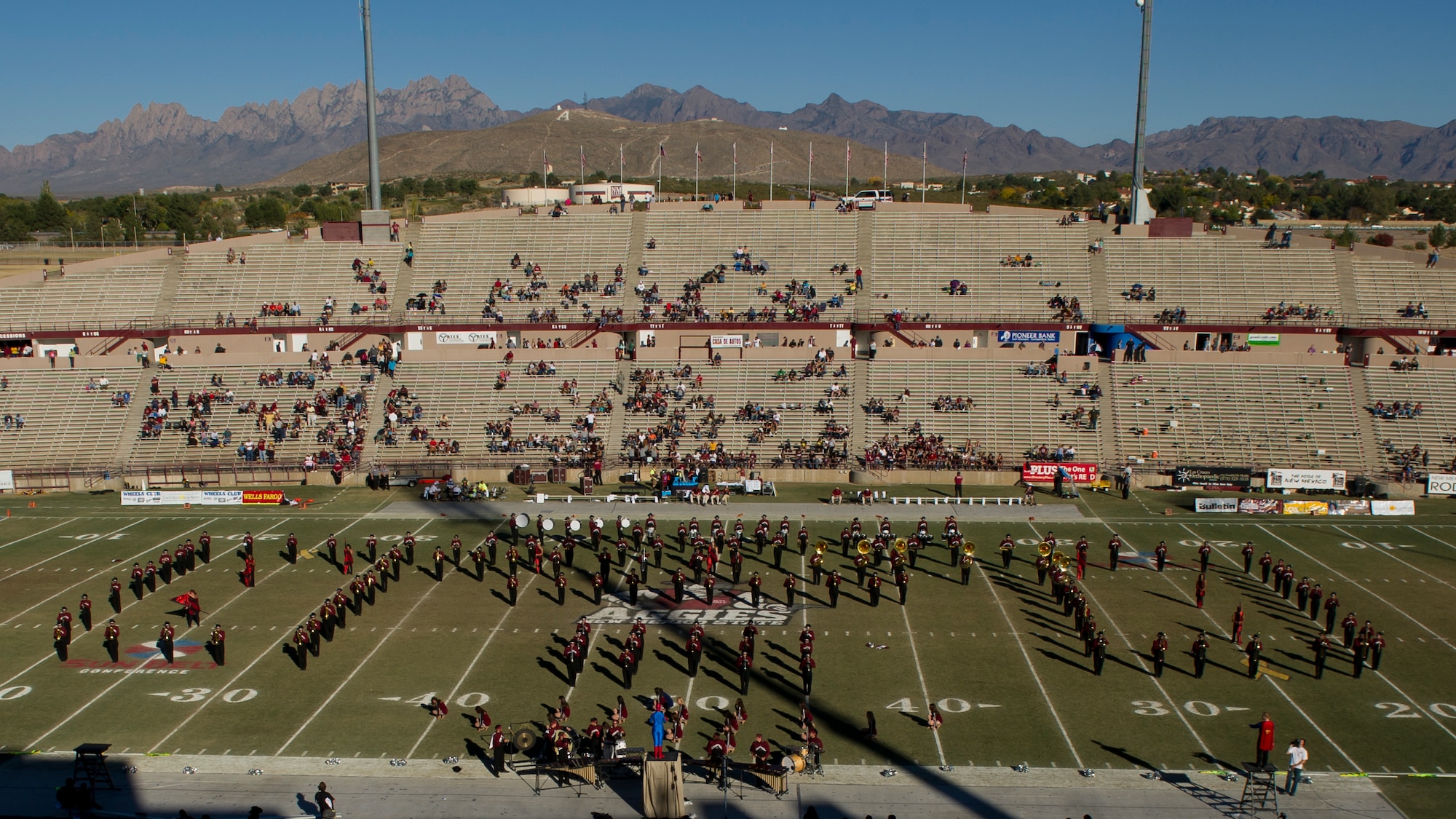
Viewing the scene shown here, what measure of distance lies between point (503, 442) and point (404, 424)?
4421 millimetres

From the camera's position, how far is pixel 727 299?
49.4 m

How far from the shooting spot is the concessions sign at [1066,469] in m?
38.0

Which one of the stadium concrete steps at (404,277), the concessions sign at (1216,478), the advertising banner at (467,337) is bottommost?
the concessions sign at (1216,478)

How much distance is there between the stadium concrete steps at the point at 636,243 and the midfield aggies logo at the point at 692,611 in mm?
26846

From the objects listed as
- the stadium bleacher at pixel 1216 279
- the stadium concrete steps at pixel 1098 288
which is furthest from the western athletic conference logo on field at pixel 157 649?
the stadium bleacher at pixel 1216 279

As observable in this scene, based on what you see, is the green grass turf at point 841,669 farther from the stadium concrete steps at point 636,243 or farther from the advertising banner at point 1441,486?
the stadium concrete steps at point 636,243

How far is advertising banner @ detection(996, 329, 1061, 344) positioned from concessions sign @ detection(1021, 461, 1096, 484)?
34.1 feet

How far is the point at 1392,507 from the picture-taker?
113 feet

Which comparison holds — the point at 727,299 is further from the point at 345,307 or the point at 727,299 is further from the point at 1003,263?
the point at 345,307

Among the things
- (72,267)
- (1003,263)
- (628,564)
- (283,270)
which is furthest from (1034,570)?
(72,267)

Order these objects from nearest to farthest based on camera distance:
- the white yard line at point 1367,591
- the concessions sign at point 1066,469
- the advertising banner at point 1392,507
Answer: the white yard line at point 1367,591, the advertising banner at point 1392,507, the concessions sign at point 1066,469

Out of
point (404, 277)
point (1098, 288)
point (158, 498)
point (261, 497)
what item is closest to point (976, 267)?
point (1098, 288)

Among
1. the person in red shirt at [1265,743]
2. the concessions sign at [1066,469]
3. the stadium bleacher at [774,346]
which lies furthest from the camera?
the stadium bleacher at [774,346]

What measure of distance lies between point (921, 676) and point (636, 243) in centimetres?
3526
